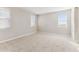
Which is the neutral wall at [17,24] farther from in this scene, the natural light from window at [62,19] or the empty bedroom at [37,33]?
the natural light from window at [62,19]

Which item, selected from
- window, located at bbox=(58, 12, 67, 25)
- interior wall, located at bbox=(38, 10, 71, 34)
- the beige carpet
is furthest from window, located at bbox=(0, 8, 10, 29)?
window, located at bbox=(58, 12, 67, 25)

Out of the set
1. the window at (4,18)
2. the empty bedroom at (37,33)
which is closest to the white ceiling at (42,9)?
the empty bedroom at (37,33)

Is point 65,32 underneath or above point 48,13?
underneath

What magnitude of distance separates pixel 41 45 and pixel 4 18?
17.5 inches

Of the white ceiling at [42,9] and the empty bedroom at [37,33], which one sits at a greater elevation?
the white ceiling at [42,9]

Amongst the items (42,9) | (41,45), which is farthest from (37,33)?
(42,9)

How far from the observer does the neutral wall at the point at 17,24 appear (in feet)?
3.61

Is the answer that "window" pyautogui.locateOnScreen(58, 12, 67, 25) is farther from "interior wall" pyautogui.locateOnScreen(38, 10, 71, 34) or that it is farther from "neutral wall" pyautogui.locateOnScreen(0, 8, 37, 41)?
"neutral wall" pyautogui.locateOnScreen(0, 8, 37, 41)

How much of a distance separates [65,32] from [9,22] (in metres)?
0.56

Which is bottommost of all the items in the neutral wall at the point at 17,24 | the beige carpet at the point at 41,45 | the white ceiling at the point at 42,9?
the beige carpet at the point at 41,45

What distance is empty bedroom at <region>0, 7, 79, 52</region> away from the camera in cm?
110

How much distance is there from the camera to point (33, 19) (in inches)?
46.8
